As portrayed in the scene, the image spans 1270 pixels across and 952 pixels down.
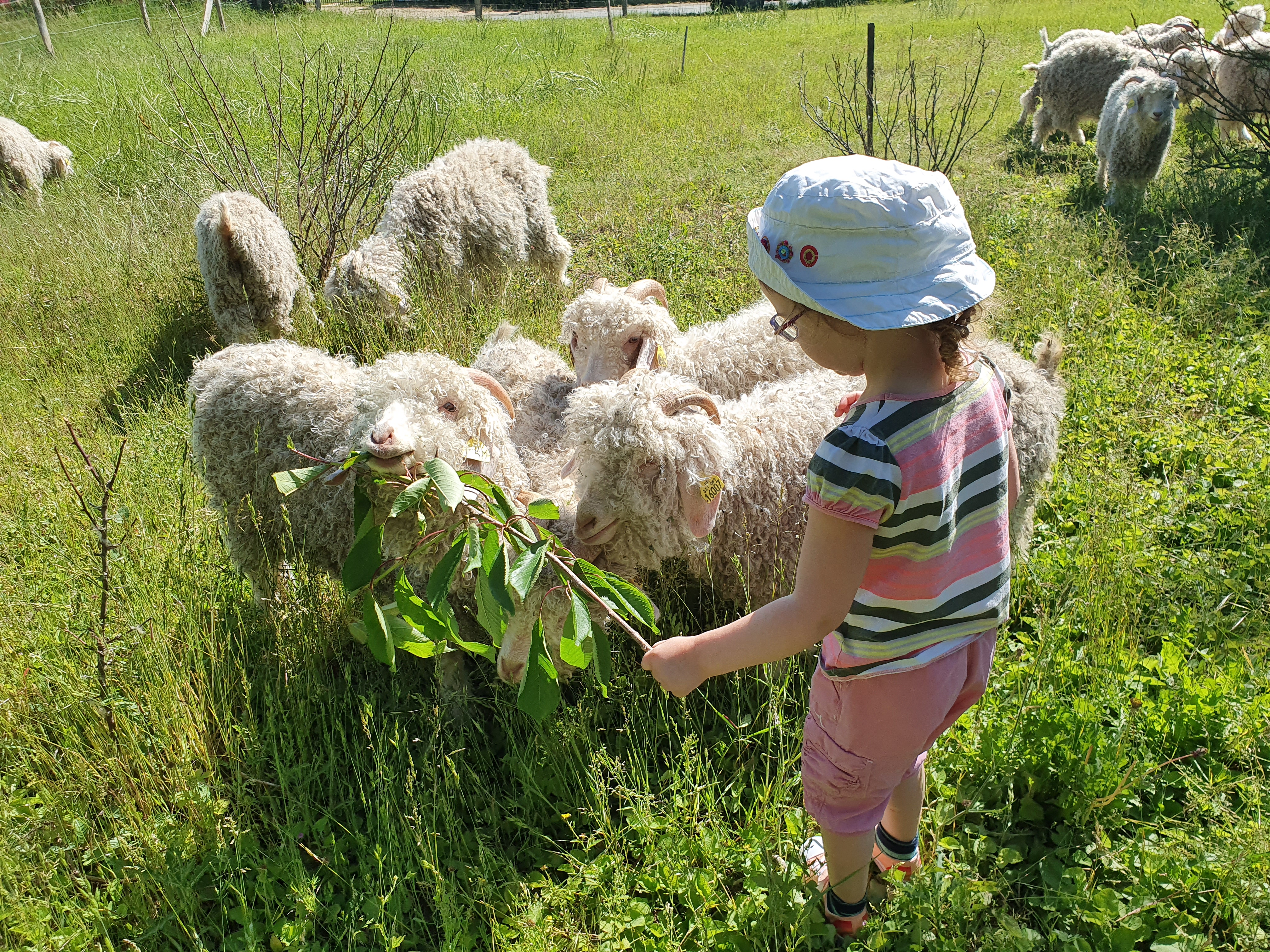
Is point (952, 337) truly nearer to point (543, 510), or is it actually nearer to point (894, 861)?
point (543, 510)

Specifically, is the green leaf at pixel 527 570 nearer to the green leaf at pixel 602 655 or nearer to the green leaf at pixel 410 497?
the green leaf at pixel 602 655

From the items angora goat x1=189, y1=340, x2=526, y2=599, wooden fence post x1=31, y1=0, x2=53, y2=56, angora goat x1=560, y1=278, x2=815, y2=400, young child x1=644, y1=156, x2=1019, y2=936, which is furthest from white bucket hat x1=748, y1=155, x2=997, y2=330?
wooden fence post x1=31, y1=0, x2=53, y2=56

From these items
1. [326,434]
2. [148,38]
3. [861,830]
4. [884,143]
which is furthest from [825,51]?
[861,830]

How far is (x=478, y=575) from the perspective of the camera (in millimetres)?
2094

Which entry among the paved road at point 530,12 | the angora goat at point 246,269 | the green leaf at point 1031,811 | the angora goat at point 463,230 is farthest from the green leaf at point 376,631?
the paved road at point 530,12

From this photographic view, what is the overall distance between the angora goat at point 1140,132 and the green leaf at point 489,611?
8.33m

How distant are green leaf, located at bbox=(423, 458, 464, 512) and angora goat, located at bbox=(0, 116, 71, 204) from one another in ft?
29.1

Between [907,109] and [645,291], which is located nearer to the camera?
[645,291]

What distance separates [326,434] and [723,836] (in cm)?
217

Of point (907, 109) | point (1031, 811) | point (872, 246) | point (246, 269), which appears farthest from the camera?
point (907, 109)

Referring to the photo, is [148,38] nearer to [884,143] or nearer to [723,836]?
[884,143]

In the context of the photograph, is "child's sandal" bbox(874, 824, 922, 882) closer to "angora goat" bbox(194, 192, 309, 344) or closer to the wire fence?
"angora goat" bbox(194, 192, 309, 344)

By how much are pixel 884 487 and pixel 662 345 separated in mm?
2718

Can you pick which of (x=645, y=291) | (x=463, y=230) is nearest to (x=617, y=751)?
(x=645, y=291)
